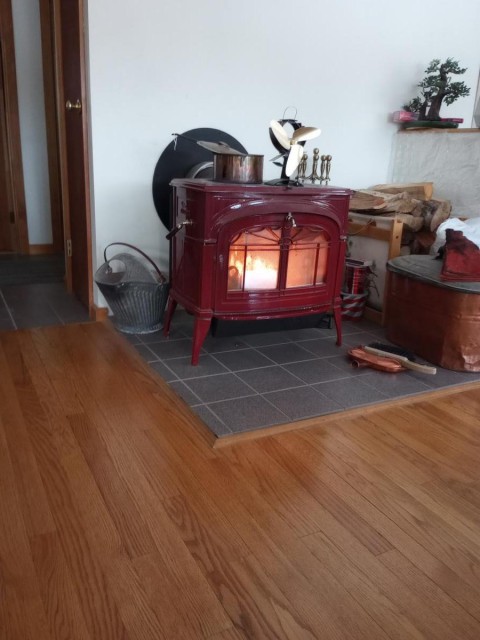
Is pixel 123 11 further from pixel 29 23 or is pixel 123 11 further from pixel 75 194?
pixel 29 23

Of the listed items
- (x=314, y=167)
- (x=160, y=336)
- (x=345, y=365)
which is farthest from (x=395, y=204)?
(x=160, y=336)

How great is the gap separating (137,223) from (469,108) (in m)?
2.32

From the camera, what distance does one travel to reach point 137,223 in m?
2.60

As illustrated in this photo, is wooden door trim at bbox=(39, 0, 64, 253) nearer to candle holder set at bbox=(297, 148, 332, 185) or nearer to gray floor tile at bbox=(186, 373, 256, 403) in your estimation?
candle holder set at bbox=(297, 148, 332, 185)

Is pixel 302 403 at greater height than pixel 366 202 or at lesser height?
lesser

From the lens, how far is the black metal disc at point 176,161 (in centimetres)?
256

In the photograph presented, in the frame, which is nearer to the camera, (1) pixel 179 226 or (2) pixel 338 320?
(1) pixel 179 226

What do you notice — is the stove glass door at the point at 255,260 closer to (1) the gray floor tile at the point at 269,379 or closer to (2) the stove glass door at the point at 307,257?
(2) the stove glass door at the point at 307,257

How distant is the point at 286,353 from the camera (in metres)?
2.29

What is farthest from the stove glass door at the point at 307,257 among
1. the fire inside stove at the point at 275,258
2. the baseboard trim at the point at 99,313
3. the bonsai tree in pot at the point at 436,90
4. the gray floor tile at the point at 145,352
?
the bonsai tree in pot at the point at 436,90

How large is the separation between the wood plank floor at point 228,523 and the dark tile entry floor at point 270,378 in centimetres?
9

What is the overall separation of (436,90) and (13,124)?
114 inches

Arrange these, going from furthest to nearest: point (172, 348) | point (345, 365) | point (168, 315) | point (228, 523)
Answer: point (168, 315), point (172, 348), point (345, 365), point (228, 523)

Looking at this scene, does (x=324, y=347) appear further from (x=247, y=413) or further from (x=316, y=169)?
(x=316, y=169)
